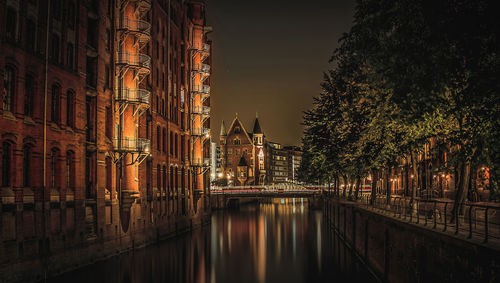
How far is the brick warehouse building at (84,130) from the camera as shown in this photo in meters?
22.5

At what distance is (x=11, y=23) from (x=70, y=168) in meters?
9.03

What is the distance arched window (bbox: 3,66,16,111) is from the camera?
2225cm

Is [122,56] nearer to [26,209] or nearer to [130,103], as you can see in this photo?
[130,103]

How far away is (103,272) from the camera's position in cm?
2686

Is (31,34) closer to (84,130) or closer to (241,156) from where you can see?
(84,130)

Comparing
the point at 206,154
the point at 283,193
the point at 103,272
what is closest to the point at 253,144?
the point at 283,193

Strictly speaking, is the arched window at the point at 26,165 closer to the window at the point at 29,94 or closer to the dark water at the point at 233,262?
the window at the point at 29,94

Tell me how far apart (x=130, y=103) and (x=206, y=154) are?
2998 cm

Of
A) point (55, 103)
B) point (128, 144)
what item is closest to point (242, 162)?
point (128, 144)

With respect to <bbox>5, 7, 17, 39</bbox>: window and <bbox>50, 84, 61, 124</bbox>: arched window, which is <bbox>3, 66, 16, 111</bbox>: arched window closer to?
<bbox>5, 7, 17, 39</bbox>: window

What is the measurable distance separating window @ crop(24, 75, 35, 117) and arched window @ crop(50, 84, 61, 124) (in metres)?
2.04

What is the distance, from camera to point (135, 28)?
115 feet

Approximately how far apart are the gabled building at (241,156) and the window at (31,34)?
15113 centimetres

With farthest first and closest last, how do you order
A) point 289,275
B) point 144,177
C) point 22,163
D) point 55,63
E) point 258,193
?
point 258,193 < point 144,177 < point 289,275 < point 55,63 < point 22,163
